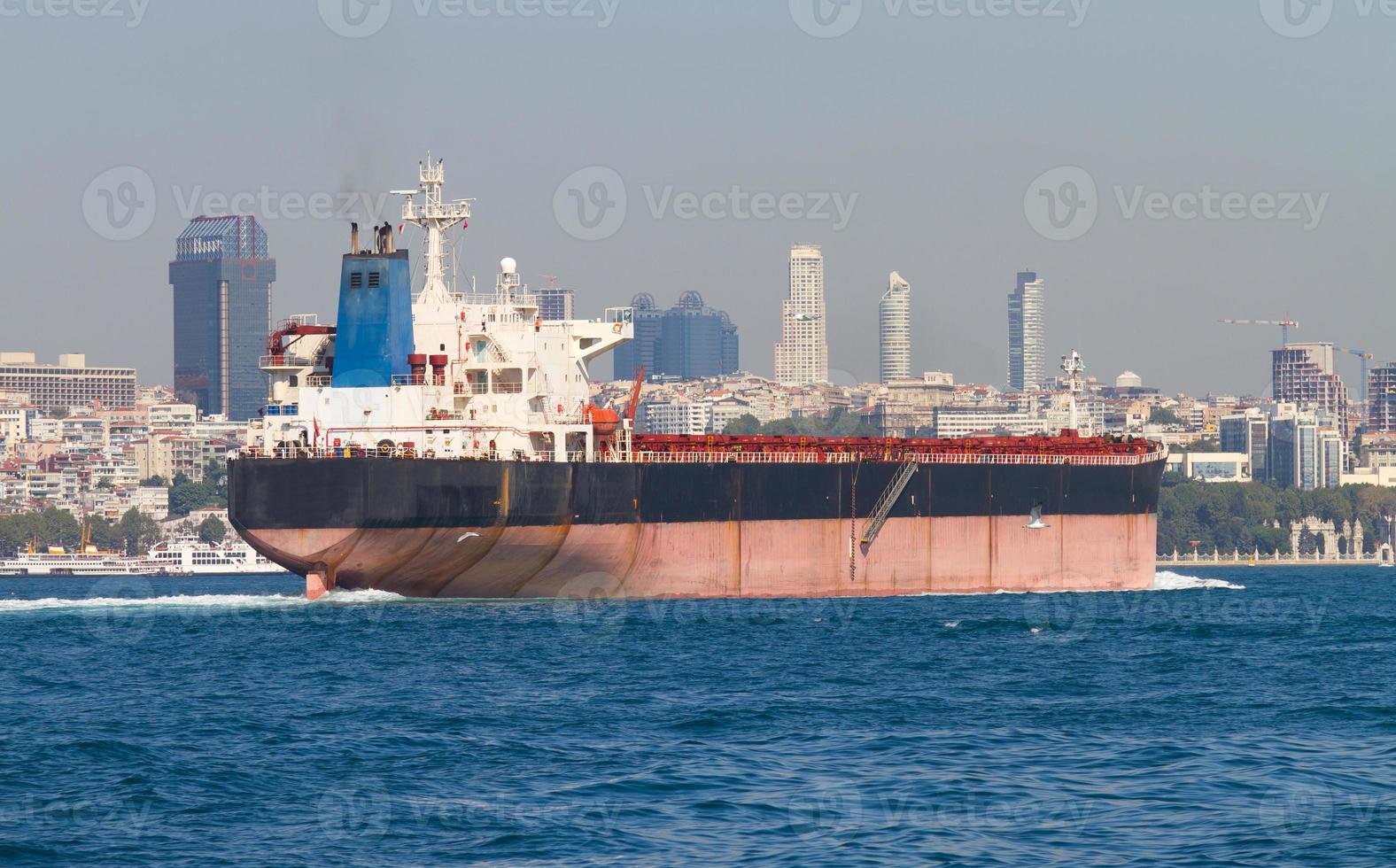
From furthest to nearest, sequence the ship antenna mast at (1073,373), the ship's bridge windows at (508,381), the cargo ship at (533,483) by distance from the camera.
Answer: the ship antenna mast at (1073,373), the ship's bridge windows at (508,381), the cargo ship at (533,483)

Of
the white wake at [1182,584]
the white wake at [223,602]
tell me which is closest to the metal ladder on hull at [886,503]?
the white wake at [223,602]

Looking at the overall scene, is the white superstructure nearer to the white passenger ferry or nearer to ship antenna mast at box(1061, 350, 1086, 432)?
ship antenna mast at box(1061, 350, 1086, 432)

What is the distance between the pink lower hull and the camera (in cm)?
5091

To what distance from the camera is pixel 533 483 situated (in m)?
52.2

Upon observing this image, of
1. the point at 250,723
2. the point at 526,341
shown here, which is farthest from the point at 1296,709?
the point at 526,341

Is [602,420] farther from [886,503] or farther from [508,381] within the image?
[886,503]

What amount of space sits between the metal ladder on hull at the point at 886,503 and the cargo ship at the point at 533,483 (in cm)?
5

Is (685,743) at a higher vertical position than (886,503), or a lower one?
lower

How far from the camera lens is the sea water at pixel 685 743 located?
24141 mm

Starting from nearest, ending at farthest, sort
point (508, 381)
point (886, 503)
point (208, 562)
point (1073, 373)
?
point (508, 381) < point (886, 503) < point (1073, 373) < point (208, 562)

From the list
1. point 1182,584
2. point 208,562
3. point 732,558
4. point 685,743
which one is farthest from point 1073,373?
point 208,562

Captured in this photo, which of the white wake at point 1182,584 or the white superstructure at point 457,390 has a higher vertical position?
the white superstructure at point 457,390

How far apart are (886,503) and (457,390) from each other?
14.2 meters

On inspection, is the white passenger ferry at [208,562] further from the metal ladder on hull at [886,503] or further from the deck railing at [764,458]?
the metal ladder on hull at [886,503]
